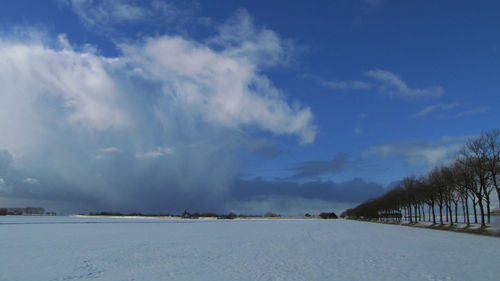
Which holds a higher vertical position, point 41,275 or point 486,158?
point 486,158

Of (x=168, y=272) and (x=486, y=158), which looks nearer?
(x=168, y=272)

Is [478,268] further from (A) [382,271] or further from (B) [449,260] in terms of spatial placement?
(A) [382,271]

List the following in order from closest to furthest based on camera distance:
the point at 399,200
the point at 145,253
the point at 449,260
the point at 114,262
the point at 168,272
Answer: the point at 168,272
the point at 114,262
the point at 449,260
the point at 145,253
the point at 399,200

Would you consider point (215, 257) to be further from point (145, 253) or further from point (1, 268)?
point (1, 268)

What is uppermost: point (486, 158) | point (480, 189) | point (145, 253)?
point (486, 158)

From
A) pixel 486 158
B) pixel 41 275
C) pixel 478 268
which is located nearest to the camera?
pixel 41 275

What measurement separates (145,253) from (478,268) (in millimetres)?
20310

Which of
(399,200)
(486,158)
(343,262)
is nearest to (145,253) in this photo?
(343,262)

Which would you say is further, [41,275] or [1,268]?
[1,268]

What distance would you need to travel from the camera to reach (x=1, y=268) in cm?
1827

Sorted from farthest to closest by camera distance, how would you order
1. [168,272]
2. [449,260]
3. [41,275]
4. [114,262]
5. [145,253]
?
[145,253] → [449,260] → [114,262] → [168,272] → [41,275]

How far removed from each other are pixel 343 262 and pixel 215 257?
8053mm

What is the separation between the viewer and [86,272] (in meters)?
17.7

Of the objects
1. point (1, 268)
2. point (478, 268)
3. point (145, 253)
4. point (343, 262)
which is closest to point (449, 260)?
point (478, 268)
